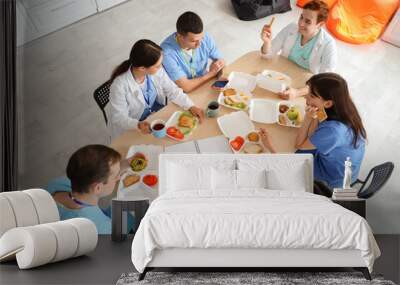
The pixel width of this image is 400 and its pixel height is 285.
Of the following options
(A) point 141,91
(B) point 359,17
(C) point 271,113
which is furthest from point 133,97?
(B) point 359,17

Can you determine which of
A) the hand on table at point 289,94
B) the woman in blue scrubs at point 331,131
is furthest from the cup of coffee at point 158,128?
the woman in blue scrubs at point 331,131

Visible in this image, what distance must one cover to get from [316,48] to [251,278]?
3149 mm

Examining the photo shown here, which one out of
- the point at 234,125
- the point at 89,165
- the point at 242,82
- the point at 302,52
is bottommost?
the point at 89,165

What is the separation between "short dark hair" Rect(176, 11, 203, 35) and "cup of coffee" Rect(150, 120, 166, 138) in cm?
99

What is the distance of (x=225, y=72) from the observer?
24.3 feet

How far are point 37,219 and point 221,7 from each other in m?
3.00

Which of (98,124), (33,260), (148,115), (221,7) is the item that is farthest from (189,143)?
(33,260)

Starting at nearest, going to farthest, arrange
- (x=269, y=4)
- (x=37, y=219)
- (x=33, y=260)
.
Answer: (x=33, y=260), (x=37, y=219), (x=269, y=4)

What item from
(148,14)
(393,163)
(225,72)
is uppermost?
(148,14)

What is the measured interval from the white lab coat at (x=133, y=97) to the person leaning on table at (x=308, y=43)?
105 centimetres

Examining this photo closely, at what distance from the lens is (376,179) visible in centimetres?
722

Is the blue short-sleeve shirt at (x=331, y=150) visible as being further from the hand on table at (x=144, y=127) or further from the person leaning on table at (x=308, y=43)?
the hand on table at (x=144, y=127)

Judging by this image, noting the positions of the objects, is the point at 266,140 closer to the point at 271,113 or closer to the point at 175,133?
the point at 271,113

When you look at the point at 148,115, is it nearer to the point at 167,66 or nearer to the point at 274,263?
the point at 167,66
